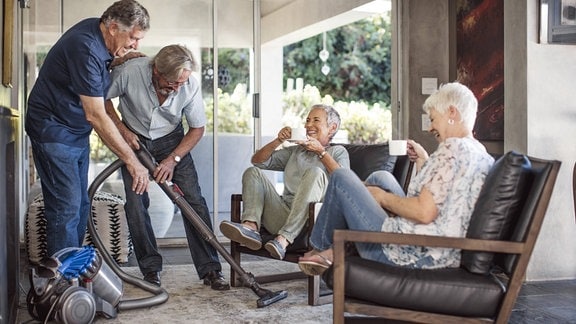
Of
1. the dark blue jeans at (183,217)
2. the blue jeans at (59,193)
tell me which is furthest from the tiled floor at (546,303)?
the blue jeans at (59,193)

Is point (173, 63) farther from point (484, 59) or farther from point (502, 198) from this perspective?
point (484, 59)

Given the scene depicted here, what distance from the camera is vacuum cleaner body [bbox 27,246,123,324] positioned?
9.43ft

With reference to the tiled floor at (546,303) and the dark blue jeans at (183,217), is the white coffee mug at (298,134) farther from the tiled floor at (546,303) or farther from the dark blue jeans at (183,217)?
the tiled floor at (546,303)

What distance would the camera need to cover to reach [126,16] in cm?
321

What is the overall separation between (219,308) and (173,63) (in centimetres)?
125

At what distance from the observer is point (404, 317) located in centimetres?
247

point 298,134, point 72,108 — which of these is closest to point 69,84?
point 72,108

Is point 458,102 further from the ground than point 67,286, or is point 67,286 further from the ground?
point 458,102

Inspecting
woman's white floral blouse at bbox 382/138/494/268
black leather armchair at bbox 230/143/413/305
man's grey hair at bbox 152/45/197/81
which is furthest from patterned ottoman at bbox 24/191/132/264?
woman's white floral blouse at bbox 382/138/494/268

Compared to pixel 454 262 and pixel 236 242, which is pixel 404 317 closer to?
pixel 454 262

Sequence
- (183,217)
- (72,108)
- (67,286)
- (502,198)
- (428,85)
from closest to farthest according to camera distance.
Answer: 1. (502,198)
2. (67,286)
3. (72,108)
4. (183,217)
5. (428,85)

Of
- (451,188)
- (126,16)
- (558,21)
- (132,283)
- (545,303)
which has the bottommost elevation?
(545,303)

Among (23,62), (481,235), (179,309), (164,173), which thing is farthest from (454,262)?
(23,62)

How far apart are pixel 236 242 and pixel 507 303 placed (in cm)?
183
